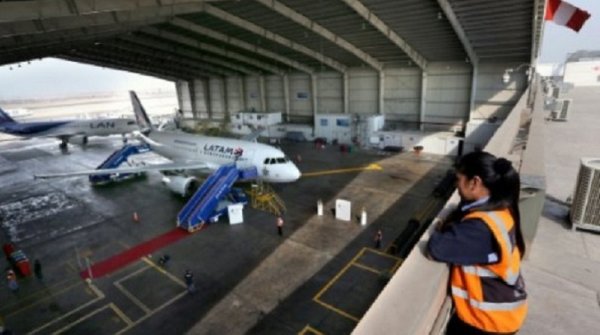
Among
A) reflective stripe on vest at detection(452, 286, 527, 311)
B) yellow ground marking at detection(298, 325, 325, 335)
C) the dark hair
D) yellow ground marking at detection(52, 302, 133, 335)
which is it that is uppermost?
the dark hair

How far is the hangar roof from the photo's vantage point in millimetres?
23391

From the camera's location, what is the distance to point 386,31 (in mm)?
33844

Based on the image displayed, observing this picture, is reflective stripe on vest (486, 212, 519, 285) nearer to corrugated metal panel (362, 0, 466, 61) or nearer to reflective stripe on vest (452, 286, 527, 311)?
reflective stripe on vest (452, 286, 527, 311)

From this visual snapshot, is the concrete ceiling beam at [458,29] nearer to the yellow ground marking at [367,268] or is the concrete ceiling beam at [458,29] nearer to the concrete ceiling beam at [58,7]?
the concrete ceiling beam at [58,7]

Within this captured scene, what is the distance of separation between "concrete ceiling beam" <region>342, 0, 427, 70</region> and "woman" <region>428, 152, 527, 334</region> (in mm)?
26812

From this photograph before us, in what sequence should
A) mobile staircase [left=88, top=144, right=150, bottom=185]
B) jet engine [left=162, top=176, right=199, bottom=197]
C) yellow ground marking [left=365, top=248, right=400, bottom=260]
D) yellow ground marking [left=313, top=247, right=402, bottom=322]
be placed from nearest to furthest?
yellow ground marking [left=313, top=247, right=402, bottom=322], yellow ground marking [left=365, top=248, right=400, bottom=260], jet engine [left=162, top=176, right=199, bottom=197], mobile staircase [left=88, top=144, right=150, bottom=185]

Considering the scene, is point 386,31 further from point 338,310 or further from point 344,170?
point 338,310

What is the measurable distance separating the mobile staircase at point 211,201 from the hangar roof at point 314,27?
12.3 meters

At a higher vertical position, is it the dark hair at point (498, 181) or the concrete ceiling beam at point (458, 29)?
the concrete ceiling beam at point (458, 29)

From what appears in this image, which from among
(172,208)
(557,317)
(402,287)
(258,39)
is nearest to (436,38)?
(258,39)

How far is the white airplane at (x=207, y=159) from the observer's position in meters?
27.2

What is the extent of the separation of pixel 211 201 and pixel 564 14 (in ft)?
101

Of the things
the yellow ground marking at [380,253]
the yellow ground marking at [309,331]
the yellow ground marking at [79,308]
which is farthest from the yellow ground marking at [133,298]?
the yellow ground marking at [380,253]

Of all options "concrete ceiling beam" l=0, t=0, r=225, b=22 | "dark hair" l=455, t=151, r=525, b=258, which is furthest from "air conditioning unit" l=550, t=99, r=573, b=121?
"concrete ceiling beam" l=0, t=0, r=225, b=22
